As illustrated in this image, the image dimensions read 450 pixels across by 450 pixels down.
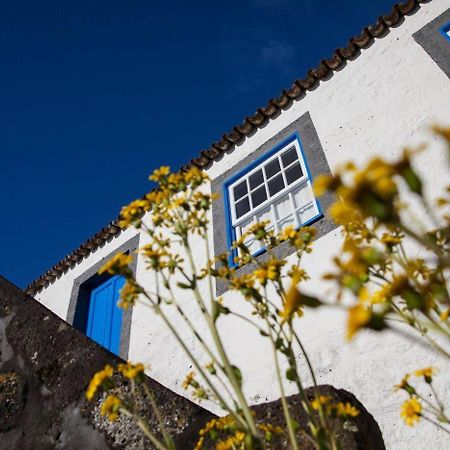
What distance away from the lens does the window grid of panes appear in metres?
4.84

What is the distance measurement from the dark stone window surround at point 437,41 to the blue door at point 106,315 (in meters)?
4.91

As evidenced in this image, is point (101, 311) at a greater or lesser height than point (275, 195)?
lesser

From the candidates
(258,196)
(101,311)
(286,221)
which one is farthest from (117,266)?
(101,311)

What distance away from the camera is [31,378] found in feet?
6.40

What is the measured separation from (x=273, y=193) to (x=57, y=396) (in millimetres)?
3976

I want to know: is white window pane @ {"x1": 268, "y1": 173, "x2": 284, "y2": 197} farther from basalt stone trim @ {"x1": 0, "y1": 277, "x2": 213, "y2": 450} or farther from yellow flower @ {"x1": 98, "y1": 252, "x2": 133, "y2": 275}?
yellow flower @ {"x1": 98, "y1": 252, "x2": 133, "y2": 275}

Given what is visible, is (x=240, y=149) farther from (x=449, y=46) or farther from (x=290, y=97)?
(x=449, y=46)

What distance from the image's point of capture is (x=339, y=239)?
3.96 m

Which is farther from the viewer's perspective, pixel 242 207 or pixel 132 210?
pixel 242 207

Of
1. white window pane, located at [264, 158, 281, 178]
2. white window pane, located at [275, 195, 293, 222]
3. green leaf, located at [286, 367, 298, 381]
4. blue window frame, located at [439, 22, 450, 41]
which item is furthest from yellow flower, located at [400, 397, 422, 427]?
blue window frame, located at [439, 22, 450, 41]

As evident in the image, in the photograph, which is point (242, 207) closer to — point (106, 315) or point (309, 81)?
point (309, 81)

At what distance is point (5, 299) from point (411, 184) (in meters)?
2.38

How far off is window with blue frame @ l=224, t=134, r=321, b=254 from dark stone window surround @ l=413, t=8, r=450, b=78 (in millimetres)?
1777

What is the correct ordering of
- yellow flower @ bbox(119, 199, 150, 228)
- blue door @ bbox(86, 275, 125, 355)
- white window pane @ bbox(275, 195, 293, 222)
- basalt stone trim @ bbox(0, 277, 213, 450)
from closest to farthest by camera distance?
yellow flower @ bbox(119, 199, 150, 228) < basalt stone trim @ bbox(0, 277, 213, 450) < white window pane @ bbox(275, 195, 293, 222) < blue door @ bbox(86, 275, 125, 355)
